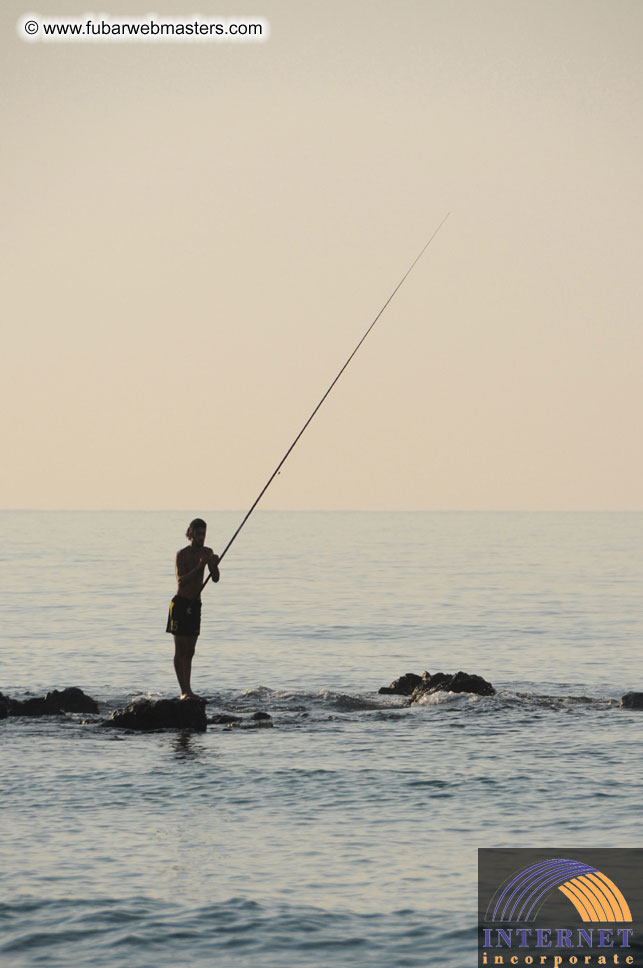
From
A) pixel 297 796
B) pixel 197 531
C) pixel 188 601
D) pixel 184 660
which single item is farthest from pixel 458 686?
pixel 297 796

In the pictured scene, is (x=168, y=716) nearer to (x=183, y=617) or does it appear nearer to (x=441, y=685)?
(x=183, y=617)

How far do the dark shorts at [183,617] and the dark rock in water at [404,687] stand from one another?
3.54 m

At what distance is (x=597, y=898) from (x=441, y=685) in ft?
25.0

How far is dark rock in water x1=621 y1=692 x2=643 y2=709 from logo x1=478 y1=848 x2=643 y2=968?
632 cm

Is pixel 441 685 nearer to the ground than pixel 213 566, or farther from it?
nearer to the ground

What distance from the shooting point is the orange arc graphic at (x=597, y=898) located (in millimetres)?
7453

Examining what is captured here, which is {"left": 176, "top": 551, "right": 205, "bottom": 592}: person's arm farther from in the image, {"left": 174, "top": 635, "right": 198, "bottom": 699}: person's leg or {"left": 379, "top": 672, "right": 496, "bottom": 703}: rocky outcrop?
{"left": 379, "top": 672, "right": 496, "bottom": 703}: rocky outcrop

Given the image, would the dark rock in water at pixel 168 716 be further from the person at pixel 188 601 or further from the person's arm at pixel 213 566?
the person's arm at pixel 213 566

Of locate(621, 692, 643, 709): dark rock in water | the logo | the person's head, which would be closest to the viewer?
the logo

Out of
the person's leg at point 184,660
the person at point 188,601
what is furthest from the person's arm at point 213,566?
the person's leg at point 184,660

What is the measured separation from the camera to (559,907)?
7.61 metres

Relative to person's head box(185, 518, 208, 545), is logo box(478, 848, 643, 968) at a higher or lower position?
lower

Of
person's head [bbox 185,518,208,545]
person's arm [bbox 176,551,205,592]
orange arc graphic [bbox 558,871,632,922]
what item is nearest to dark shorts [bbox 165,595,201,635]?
person's arm [bbox 176,551,205,592]

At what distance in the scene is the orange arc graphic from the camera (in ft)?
24.5
